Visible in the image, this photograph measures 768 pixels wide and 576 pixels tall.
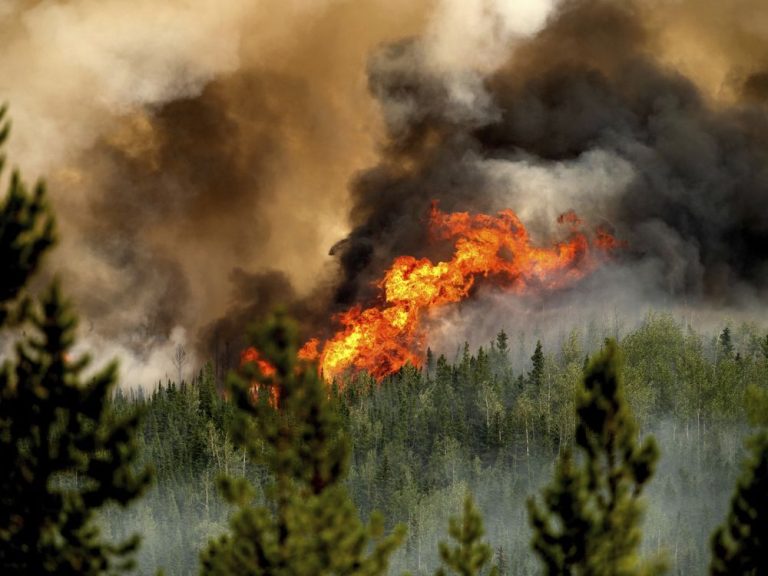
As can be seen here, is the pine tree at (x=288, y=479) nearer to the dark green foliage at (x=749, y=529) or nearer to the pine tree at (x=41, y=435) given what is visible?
the pine tree at (x=41, y=435)

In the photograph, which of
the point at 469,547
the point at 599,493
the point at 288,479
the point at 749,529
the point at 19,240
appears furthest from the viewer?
the point at 469,547

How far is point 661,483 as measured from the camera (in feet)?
616

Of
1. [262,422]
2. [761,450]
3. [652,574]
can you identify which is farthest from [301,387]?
[761,450]

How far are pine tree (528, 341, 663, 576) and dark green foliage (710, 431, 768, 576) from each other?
3210 millimetres

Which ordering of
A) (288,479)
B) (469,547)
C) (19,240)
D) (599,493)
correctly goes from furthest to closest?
(469,547), (599,493), (288,479), (19,240)

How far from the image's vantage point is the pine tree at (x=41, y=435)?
73.0ft

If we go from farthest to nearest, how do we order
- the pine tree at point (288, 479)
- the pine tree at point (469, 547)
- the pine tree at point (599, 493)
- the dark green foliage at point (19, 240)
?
the pine tree at point (469, 547), the pine tree at point (599, 493), the pine tree at point (288, 479), the dark green foliage at point (19, 240)

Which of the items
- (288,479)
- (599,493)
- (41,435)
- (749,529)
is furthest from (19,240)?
(749,529)

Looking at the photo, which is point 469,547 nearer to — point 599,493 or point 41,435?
point 599,493

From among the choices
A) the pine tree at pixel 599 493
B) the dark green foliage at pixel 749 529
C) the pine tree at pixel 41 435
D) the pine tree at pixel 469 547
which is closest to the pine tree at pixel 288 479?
the pine tree at pixel 41 435

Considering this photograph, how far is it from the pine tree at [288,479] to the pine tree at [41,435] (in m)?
5.72

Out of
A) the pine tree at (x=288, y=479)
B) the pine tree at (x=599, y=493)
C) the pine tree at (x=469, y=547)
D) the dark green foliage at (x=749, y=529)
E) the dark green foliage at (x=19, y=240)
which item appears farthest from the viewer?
the pine tree at (x=469, y=547)

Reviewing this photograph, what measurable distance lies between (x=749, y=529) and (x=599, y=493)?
632cm

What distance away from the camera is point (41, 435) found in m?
22.9
